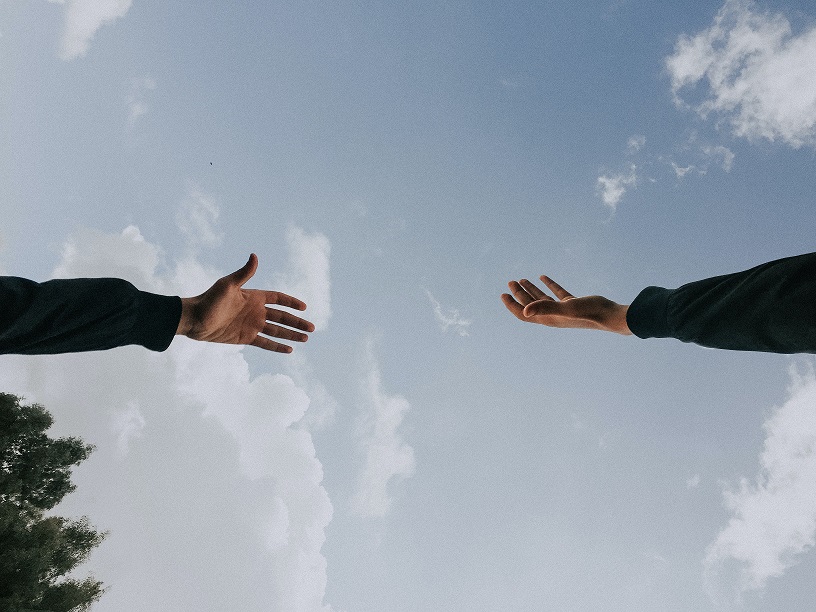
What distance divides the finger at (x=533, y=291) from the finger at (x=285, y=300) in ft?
6.05

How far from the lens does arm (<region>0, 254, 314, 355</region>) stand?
3.19m

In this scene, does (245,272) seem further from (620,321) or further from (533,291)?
(620,321)

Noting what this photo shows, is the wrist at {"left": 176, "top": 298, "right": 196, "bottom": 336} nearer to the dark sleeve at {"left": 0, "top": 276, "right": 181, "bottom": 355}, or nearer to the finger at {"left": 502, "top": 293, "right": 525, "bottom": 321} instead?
the dark sleeve at {"left": 0, "top": 276, "right": 181, "bottom": 355}

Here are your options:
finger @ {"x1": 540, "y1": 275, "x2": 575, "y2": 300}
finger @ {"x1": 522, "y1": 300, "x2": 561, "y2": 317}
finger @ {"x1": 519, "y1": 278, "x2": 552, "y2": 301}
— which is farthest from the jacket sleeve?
finger @ {"x1": 519, "y1": 278, "x2": 552, "y2": 301}

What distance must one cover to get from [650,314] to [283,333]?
2.88 meters

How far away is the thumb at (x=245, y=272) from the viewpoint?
4.15 m

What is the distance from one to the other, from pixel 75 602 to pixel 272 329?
765 inches

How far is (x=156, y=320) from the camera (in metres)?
3.81

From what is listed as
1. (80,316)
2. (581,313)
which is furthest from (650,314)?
(80,316)

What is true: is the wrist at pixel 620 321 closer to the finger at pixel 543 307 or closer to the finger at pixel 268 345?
the finger at pixel 543 307

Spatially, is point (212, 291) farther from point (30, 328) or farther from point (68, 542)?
point (68, 542)

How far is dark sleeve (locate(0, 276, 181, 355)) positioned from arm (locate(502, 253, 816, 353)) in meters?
2.70

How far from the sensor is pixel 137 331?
3.76 meters

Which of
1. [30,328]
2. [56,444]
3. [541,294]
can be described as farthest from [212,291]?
[56,444]
